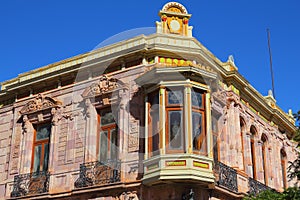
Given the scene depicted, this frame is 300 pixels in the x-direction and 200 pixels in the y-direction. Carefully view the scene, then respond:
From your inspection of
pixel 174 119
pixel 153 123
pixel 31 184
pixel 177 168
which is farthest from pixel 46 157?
pixel 177 168

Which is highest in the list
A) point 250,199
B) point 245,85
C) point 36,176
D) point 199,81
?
point 245,85

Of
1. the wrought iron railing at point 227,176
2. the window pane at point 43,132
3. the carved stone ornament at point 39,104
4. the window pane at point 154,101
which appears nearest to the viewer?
the window pane at point 154,101

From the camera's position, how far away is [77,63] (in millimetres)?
19938

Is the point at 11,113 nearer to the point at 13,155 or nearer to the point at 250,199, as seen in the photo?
the point at 13,155

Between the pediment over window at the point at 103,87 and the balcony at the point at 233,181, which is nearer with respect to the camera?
the balcony at the point at 233,181

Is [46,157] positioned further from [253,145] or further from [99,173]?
[253,145]

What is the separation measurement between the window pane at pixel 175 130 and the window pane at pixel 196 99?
2.33 ft

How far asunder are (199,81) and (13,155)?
8739mm

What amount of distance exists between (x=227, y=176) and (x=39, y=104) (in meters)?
8.25

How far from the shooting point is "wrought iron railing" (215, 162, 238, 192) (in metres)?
17.8

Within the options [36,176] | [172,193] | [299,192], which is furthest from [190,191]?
[36,176]

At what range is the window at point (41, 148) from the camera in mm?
20094

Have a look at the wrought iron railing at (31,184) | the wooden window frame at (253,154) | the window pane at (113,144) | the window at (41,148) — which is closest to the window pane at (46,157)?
the window at (41,148)

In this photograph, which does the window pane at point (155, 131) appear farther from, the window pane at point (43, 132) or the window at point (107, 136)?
the window pane at point (43, 132)
